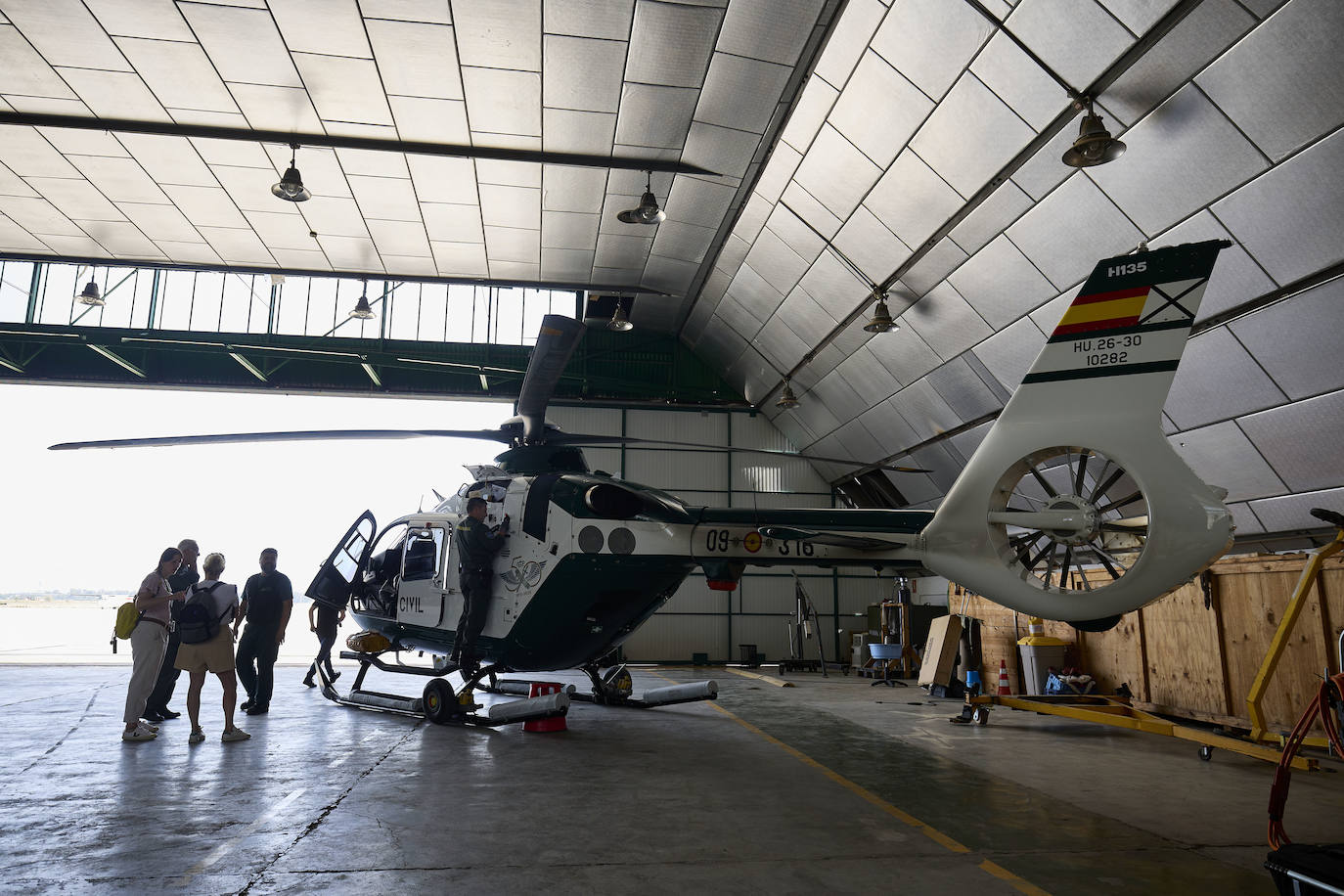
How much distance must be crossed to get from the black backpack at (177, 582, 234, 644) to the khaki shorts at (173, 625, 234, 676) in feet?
0.18

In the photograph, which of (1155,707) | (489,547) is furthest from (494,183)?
(1155,707)

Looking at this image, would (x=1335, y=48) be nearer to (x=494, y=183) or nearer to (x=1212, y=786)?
(x=1212, y=786)

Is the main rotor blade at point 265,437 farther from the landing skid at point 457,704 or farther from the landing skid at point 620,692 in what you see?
the landing skid at point 620,692

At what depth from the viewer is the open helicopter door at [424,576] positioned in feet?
34.0

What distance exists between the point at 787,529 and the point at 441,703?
4.50 m

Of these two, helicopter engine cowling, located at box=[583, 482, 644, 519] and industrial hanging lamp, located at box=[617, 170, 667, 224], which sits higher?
industrial hanging lamp, located at box=[617, 170, 667, 224]

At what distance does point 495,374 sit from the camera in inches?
859

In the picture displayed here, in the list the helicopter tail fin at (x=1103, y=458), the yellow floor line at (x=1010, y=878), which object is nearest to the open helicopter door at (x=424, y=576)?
the helicopter tail fin at (x=1103, y=458)

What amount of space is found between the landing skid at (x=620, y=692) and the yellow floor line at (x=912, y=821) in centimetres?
155

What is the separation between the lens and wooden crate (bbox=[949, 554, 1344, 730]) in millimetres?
8234

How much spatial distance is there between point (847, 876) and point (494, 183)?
12470mm

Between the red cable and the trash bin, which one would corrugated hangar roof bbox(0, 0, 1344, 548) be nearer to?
the trash bin

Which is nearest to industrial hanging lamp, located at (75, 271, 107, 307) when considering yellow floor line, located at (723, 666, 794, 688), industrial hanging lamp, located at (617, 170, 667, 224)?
industrial hanging lamp, located at (617, 170, 667, 224)

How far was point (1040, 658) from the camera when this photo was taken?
11.8 m
